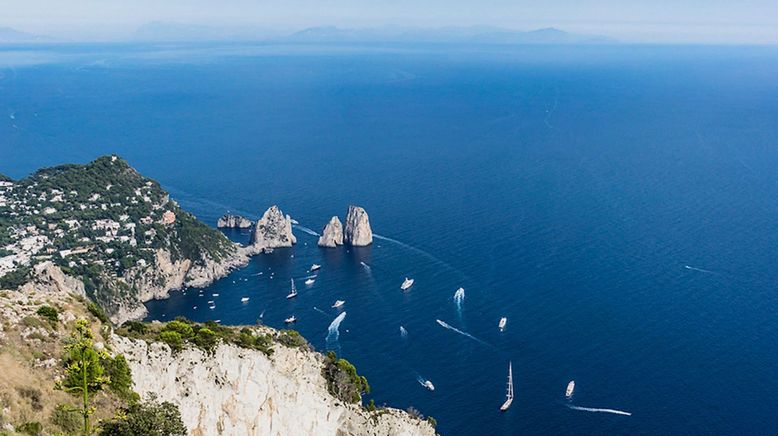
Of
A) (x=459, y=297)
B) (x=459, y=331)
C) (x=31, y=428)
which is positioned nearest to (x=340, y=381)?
(x=31, y=428)

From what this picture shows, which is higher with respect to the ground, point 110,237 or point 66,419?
point 66,419

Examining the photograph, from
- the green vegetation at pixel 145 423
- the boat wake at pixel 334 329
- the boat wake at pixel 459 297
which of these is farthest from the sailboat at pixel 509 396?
the green vegetation at pixel 145 423

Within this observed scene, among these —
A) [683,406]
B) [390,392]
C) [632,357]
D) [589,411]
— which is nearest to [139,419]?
[390,392]

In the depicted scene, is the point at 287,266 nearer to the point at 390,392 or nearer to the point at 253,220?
the point at 253,220

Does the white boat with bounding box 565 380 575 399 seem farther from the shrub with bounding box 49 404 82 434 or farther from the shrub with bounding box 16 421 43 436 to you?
the shrub with bounding box 16 421 43 436

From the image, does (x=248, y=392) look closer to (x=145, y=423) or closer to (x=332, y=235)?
(x=145, y=423)
